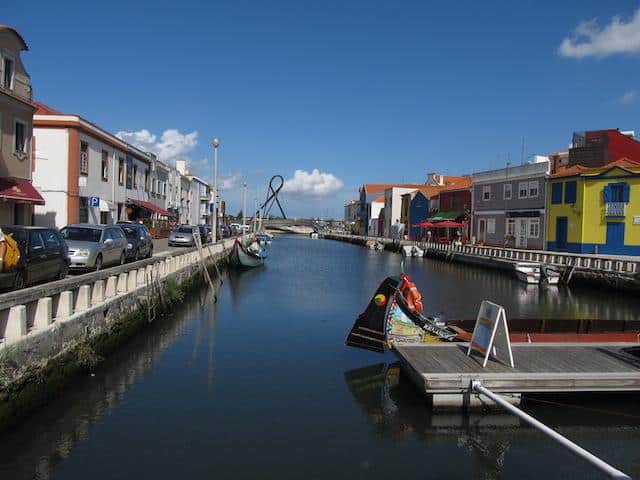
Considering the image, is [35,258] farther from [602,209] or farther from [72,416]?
[602,209]

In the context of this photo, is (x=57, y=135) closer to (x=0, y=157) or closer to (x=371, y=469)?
(x=0, y=157)

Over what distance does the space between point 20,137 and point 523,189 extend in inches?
1473

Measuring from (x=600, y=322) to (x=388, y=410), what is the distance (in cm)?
704

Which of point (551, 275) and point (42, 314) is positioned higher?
point (42, 314)

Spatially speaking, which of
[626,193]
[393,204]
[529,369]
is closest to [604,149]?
[626,193]

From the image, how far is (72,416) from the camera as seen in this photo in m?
9.67

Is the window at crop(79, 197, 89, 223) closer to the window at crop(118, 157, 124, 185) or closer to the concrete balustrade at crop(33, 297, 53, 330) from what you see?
the window at crop(118, 157, 124, 185)

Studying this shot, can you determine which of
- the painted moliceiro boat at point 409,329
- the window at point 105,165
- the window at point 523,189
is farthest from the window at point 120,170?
the window at point 523,189

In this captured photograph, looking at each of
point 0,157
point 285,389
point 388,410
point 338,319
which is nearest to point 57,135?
point 0,157

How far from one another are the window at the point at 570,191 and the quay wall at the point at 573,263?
4.01 meters

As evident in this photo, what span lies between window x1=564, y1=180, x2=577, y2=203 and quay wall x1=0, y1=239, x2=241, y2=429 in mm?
32131

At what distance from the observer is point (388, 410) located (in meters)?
10.9

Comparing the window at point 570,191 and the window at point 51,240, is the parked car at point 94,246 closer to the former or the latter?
the window at point 51,240

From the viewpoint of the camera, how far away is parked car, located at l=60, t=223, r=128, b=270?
17.1m
